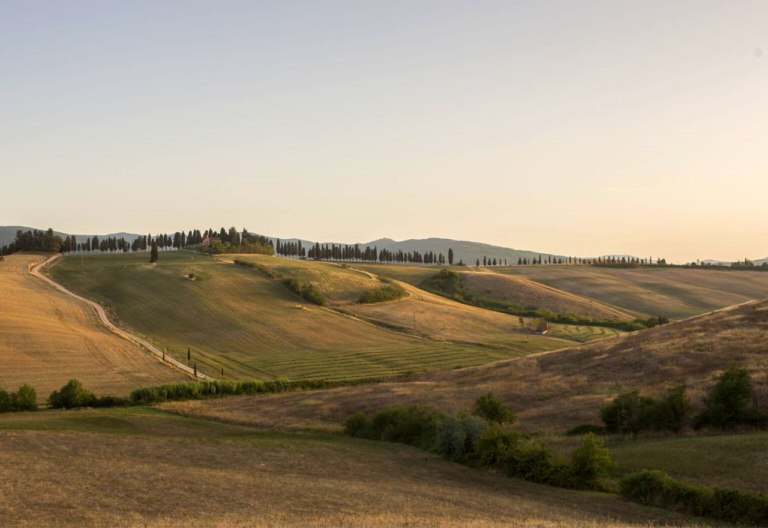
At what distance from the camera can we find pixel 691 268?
17225 cm

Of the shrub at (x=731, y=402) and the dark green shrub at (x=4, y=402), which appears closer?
the shrub at (x=731, y=402)

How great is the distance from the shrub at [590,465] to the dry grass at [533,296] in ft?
312

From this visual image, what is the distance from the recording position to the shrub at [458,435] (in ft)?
88.0

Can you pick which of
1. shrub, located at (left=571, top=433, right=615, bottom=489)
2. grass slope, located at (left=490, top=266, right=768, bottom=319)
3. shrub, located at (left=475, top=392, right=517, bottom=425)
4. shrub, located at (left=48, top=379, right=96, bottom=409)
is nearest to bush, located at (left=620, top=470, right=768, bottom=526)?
shrub, located at (left=571, top=433, right=615, bottom=489)

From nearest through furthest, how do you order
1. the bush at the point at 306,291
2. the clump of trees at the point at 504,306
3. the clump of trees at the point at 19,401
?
1. the clump of trees at the point at 19,401
2. the clump of trees at the point at 504,306
3. the bush at the point at 306,291

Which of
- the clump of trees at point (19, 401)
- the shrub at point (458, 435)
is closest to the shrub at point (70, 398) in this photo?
the clump of trees at point (19, 401)

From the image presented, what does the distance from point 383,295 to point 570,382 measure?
74.9 m

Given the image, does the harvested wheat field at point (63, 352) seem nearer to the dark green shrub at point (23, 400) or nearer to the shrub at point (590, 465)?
the dark green shrub at point (23, 400)

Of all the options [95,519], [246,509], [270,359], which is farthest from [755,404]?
[270,359]

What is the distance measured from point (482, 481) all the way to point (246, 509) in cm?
973

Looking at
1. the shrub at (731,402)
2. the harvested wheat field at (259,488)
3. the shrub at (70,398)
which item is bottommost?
the shrub at (70,398)

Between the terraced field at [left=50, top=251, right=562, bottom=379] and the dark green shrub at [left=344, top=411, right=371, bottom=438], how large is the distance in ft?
90.6

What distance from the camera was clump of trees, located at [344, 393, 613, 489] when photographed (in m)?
21.4

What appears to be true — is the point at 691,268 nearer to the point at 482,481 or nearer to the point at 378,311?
the point at 378,311
